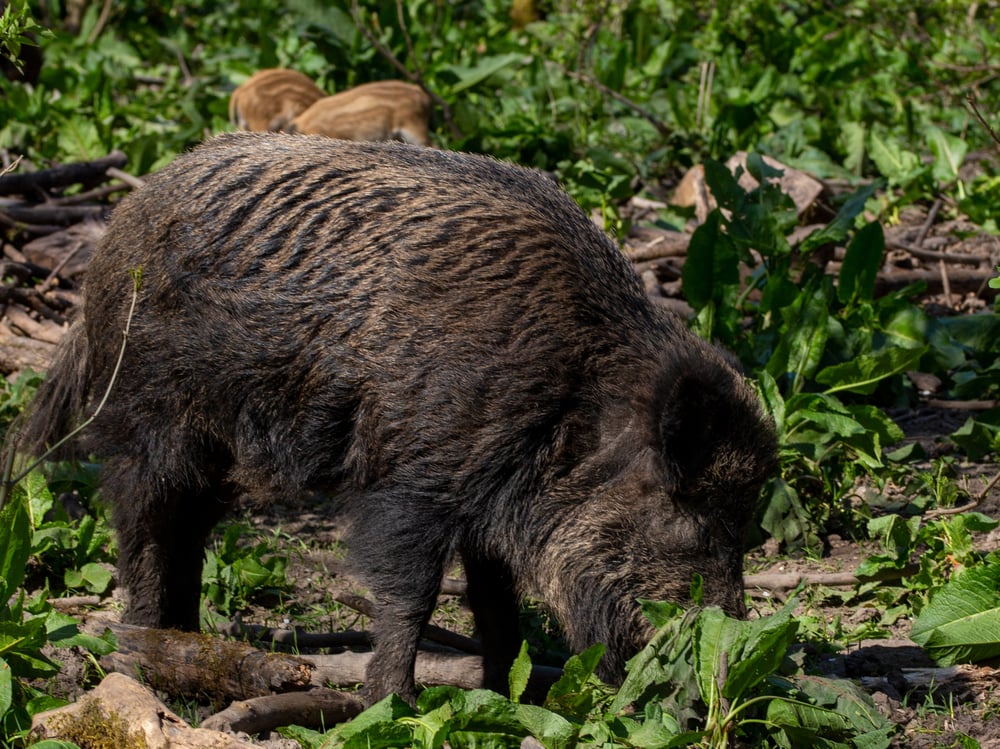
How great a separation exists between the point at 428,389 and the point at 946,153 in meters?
5.74

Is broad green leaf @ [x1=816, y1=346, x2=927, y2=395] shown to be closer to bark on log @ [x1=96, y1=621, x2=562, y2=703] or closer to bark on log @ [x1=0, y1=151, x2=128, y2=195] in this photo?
bark on log @ [x1=96, y1=621, x2=562, y2=703]

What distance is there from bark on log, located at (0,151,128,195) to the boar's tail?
325 cm

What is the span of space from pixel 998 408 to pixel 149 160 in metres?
5.44

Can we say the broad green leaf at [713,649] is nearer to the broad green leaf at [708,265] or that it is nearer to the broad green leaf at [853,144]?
the broad green leaf at [708,265]

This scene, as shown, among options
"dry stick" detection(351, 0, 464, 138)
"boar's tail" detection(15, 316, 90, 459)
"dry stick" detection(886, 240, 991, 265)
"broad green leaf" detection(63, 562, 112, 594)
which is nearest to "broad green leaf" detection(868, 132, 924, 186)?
"dry stick" detection(886, 240, 991, 265)

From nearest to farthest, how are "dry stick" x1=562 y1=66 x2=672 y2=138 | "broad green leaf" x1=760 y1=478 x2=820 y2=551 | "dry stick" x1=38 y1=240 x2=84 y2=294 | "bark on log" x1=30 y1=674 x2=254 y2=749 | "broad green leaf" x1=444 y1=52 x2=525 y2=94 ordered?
"bark on log" x1=30 y1=674 x2=254 y2=749 → "broad green leaf" x1=760 y1=478 x2=820 y2=551 → "dry stick" x1=38 y1=240 x2=84 y2=294 → "dry stick" x1=562 y1=66 x2=672 y2=138 → "broad green leaf" x1=444 y1=52 x2=525 y2=94

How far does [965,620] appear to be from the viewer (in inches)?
162

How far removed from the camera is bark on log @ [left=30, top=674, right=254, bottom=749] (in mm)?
3332

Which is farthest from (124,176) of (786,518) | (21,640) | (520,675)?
(520,675)

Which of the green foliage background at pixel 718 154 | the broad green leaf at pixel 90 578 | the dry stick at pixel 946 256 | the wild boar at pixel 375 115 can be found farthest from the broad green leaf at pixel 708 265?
the wild boar at pixel 375 115

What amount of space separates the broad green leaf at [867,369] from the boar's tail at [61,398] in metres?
2.98

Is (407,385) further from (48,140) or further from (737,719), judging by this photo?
(48,140)

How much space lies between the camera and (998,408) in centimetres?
565

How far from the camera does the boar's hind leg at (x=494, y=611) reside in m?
4.45
